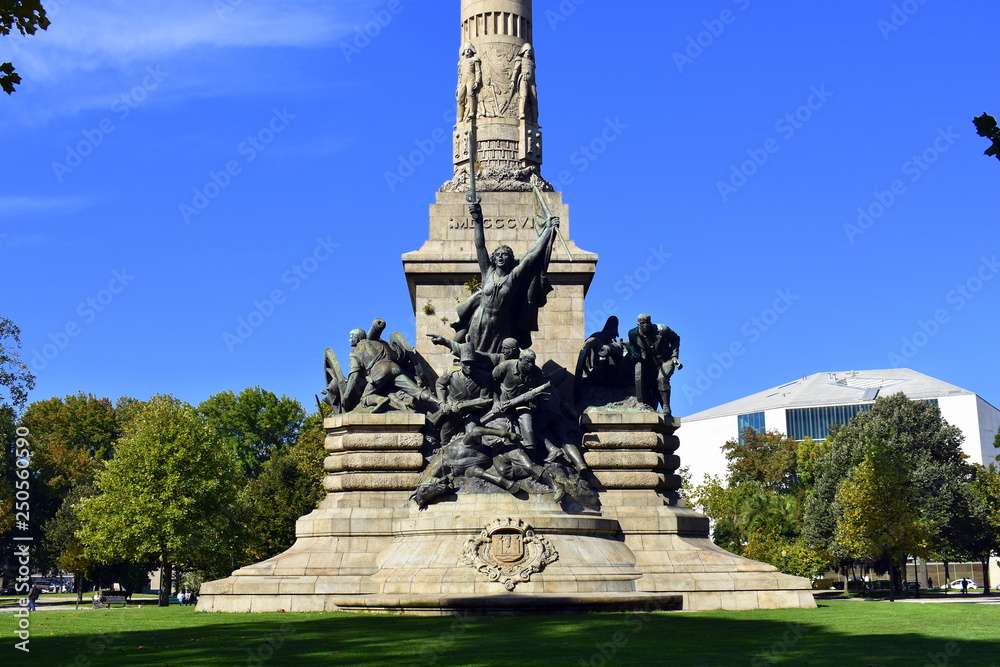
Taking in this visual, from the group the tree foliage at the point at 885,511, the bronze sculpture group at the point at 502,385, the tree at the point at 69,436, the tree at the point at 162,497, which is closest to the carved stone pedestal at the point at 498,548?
the bronze sculpture group at the point at 502,385

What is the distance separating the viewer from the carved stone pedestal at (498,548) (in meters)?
22.8

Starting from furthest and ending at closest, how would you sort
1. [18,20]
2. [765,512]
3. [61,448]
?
1. [61,448]
2. [765,512]
3. [18,20]

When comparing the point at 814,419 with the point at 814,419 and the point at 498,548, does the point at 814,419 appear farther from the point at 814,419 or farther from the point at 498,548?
the point at 498,548

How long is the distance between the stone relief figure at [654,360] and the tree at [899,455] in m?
29.0

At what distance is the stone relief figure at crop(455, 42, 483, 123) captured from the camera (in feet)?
107

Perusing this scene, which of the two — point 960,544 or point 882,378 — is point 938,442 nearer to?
point 960,544

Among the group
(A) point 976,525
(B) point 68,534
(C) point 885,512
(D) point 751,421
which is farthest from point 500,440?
(D) point 751,421

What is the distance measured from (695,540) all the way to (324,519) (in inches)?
352

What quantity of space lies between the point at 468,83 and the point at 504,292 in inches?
314

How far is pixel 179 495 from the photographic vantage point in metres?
45.2

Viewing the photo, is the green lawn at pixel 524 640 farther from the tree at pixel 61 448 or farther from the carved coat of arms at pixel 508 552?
the tree at pixel 61 448

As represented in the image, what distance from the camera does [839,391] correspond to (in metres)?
109

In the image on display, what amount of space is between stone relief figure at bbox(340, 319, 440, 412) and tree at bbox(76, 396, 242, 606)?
1879 cm

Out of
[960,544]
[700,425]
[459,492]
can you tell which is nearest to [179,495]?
[459,492]
